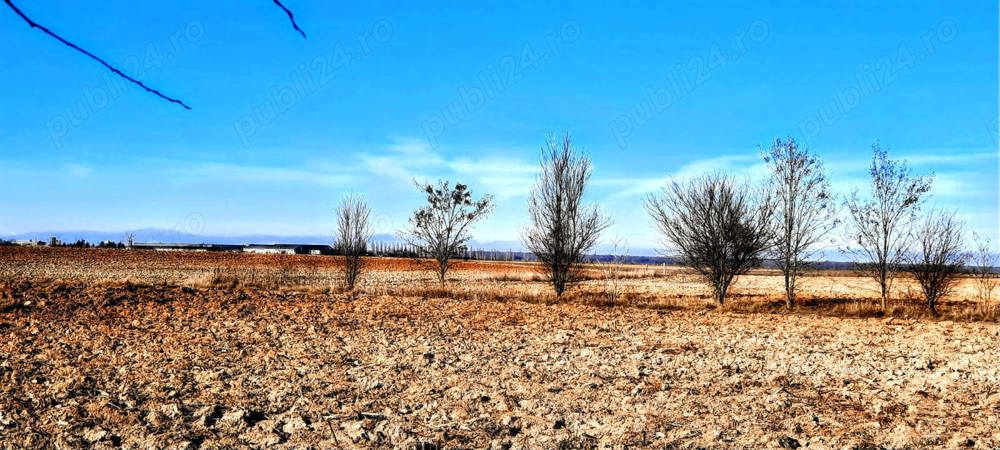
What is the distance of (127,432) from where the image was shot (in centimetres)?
545

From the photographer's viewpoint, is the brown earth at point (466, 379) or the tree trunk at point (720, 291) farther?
the tree trunk at point (720, 291)

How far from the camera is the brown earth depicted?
18.3ft

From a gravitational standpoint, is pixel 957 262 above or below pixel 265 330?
above

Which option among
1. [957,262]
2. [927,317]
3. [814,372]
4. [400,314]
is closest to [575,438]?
[814,372]

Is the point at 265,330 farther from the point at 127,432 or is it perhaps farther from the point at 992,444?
the point at 992,444

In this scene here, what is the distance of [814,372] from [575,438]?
437 centimetres

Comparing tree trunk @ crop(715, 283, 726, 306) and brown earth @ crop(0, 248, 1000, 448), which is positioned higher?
tree trunk @ crop(715, 283, 726, 306)

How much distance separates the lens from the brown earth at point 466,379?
559cm

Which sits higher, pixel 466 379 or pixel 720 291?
pixel 720 291

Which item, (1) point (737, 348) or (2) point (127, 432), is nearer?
(2) point (127, 432)

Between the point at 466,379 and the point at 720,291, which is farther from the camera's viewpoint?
the point at 720,291

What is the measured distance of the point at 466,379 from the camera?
764 centimetres

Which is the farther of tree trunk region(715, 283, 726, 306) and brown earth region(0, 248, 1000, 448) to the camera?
tree trunk region(715, 283, 726, 306)

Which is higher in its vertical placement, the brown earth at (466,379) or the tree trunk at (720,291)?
the tree trunk at (720,291)
